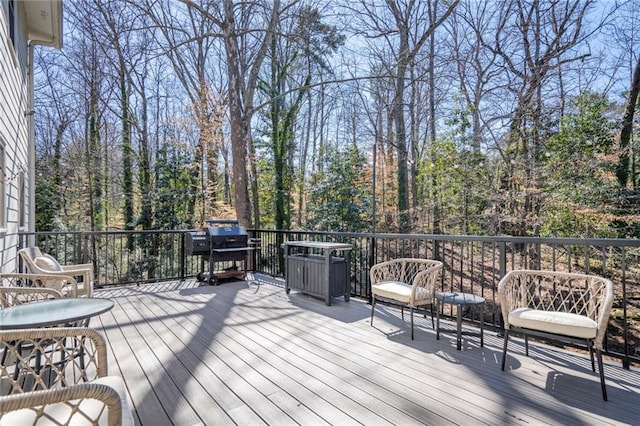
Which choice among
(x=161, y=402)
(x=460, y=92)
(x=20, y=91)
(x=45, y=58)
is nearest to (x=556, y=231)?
(x=460, y=92)

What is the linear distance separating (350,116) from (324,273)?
10.7 meters

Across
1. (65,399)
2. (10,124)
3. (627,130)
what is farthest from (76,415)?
(627,130)

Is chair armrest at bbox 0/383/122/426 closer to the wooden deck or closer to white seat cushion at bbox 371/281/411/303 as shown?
the wooden deck

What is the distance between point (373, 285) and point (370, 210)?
7.56 meters

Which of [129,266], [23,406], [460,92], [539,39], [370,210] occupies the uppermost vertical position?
[539,39]

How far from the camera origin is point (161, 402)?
2.19m

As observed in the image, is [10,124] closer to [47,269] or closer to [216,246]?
[47,269]

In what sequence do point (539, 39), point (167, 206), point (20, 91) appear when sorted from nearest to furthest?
point (20, 91) → point (539, 39) → point (167, 206)

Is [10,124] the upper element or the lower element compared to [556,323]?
upper

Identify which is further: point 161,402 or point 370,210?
point 370,210

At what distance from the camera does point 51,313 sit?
2062mm

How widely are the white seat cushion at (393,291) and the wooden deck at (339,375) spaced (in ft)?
1.19

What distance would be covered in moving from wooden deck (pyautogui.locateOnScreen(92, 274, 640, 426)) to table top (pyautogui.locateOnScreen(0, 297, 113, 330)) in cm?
64

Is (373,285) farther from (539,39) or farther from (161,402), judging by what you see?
(539,39)
